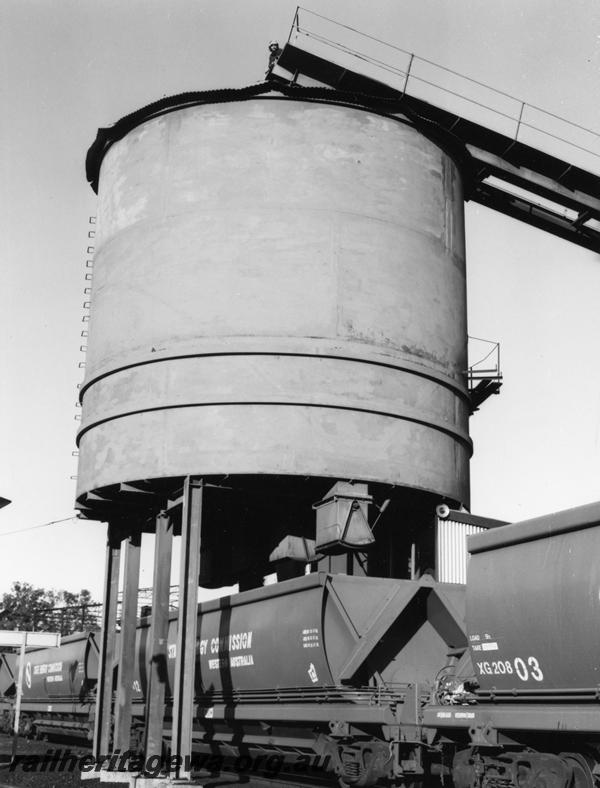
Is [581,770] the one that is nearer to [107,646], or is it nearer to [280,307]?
[280,307]

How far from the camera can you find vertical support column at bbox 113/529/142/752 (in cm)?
1605

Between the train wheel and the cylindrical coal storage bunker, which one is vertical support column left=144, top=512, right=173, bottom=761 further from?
the train wheel

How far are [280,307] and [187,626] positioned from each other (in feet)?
16.8

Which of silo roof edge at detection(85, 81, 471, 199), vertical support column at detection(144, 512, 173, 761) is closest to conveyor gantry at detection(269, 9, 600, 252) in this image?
silo roof edge at detection(85, 81, 471, 199)

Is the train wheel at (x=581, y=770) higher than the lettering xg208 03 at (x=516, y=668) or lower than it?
lower

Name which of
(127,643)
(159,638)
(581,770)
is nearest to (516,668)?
(581,770)

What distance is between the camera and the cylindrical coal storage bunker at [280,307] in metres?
14.4

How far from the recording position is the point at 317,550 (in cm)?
1450

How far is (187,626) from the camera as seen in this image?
1398cm

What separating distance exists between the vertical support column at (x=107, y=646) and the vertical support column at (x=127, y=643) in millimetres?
358

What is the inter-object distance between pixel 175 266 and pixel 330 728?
7579mm

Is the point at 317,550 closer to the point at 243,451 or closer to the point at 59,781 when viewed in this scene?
the point at 243,451

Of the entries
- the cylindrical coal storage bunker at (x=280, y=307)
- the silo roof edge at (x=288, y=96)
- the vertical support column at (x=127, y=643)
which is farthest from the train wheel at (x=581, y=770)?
the silo roof edge at (x=288, y=96)

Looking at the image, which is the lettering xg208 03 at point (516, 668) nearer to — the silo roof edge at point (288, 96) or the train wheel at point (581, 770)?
the train wheel at point (581, 770)
